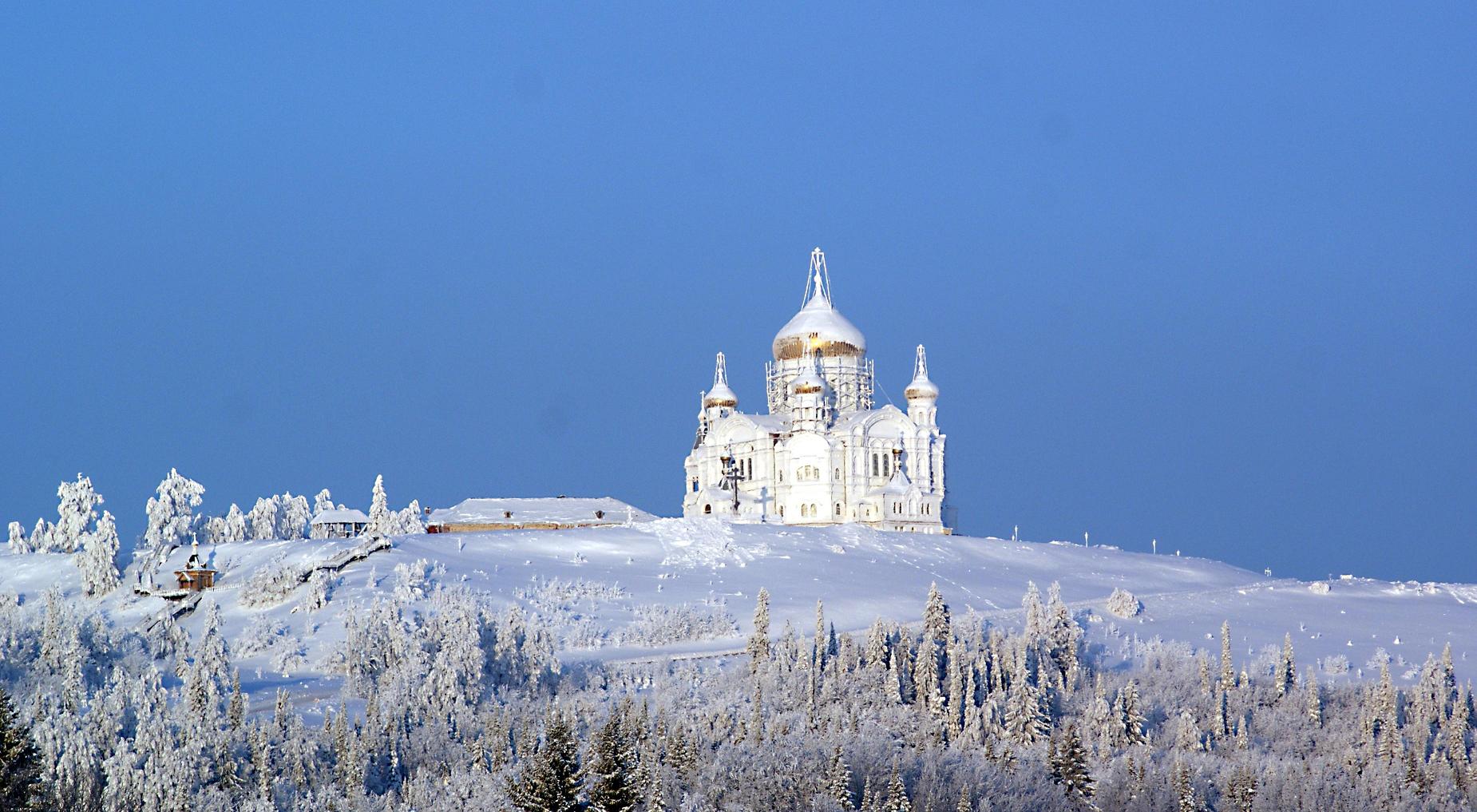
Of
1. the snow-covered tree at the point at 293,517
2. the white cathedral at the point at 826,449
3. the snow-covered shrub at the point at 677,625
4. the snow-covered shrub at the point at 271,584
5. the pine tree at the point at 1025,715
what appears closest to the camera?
the pine tree at the point at 1025,715

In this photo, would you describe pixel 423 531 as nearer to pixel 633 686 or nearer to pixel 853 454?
pixel 853 454

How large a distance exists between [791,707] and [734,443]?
3895 centimetres

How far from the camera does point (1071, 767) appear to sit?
49.7 meters

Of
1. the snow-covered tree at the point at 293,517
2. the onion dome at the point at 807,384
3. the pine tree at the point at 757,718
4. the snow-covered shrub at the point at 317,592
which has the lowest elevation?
the pine tree at the point at 757,718

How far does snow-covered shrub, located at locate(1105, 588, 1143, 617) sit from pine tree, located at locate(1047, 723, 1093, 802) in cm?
1944

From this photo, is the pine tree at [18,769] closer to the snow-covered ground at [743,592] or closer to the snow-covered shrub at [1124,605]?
the snow-covered ground at [743,592]

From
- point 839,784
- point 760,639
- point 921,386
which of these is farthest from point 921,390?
point 839,784

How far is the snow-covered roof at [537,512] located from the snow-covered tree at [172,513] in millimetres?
13038

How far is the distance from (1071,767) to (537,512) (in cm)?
4435

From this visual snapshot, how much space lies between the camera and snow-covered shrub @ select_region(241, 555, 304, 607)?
65.1m

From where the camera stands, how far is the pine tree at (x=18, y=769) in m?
40.3

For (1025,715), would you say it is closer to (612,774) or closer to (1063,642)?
(1063,642)

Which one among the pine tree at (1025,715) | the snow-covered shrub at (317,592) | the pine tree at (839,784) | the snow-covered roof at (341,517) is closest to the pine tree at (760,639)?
the pine tree at (1025,715)

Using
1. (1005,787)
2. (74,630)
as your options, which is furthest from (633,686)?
(74,630)
